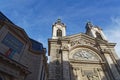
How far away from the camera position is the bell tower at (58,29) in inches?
1128

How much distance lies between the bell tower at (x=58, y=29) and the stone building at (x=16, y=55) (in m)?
12.0

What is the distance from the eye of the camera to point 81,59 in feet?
75.8

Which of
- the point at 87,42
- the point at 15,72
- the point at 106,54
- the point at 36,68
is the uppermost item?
the point at 87,42

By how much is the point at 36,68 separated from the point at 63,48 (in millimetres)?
8987

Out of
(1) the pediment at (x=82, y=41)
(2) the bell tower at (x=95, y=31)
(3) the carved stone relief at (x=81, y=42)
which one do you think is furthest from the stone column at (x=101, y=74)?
(2) the bell tower at (x=95, y=31)

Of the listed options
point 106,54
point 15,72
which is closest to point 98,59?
point 106,54

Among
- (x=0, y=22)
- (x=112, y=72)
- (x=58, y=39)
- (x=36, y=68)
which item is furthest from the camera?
(x=58, y=39)

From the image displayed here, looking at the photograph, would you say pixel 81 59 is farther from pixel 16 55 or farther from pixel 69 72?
pixel 16 55

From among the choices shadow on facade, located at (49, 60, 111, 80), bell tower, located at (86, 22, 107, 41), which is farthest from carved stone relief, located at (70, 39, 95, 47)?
shadow on facade, located at (49, 60, 111, 80)

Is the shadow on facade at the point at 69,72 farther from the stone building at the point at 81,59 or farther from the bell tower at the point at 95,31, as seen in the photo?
the bell tower at the point at 95,31

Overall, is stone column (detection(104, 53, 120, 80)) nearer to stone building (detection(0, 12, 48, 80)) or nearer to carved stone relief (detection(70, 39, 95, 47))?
carved stone relief (detection(70, 39, 95, 47))

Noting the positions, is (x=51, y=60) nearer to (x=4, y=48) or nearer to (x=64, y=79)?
(x=64, y=79)

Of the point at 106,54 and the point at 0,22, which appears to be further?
the point at 106,54

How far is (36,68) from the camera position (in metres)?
14.9
